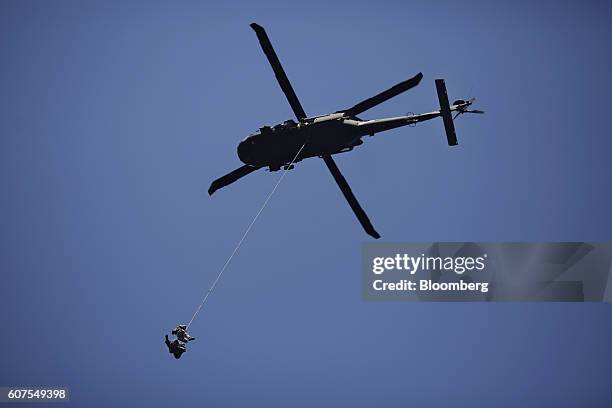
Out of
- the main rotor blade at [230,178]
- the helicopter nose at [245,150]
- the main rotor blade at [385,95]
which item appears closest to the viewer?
the main rotor blade at [385,95]

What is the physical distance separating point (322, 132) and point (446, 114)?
13.8 ft

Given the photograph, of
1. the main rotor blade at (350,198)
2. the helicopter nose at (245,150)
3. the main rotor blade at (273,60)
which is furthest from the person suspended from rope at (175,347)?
the main rotor blade at (273,60)

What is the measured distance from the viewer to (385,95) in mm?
21641

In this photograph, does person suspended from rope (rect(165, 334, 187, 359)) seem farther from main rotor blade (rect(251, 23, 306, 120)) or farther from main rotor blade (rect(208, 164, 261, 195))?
main rotor blade (rect(251, 23, 306, 120))

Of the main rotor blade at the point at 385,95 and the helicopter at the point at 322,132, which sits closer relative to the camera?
the main rotor blade at the point at 385,95

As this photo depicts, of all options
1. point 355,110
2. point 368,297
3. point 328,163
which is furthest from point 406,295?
point 355,110

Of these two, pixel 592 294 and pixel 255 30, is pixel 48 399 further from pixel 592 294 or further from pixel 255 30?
pixel 592 294

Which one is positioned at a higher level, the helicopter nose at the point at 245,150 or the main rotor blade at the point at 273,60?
the main rotor blade at the point at 273,60

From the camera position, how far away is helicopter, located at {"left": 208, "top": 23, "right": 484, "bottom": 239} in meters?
22.8

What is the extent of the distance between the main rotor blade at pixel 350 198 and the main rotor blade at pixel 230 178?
3096mm

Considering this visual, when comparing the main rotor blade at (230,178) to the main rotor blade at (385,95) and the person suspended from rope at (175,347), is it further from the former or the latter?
the person suspended from rope at (175,347)

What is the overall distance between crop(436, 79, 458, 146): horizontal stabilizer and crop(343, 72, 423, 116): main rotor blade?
1.79 m

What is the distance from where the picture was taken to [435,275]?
28578 mm

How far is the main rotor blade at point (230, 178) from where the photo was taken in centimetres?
2614
